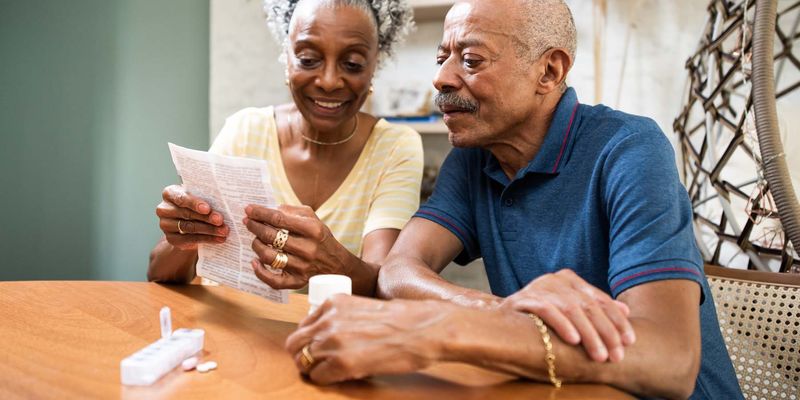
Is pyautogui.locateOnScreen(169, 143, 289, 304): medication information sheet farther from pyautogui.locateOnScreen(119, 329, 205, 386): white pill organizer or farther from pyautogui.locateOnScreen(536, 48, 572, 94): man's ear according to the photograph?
pyautogui.locateOnScreen(536, 48, 572, 94): man's ear

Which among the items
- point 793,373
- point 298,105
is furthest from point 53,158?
point 793,373

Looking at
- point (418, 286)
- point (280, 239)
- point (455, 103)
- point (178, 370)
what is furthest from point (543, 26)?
point (178, 370)

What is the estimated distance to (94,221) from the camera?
284 cm

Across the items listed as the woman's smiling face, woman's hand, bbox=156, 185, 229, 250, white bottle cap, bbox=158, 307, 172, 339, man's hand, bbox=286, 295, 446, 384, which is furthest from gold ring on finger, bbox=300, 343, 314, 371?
the woman's smiling face

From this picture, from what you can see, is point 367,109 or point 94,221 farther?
point 367,109

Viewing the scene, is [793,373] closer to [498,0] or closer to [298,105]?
[498,0]

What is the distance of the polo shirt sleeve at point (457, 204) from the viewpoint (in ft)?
5.55

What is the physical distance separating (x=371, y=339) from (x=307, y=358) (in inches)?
4.2

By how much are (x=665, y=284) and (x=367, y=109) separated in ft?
7.00

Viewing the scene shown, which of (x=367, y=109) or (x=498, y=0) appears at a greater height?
(x=498, y=0)

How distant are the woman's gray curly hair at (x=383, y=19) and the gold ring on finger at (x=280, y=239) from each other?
→ 1.01 metres

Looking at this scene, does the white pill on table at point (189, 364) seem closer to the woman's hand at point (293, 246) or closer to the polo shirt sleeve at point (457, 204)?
the woman's hand at point (293, 246)

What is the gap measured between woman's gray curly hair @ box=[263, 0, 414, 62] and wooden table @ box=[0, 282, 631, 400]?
1.08 m

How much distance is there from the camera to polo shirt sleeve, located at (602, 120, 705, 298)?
1.19 m
